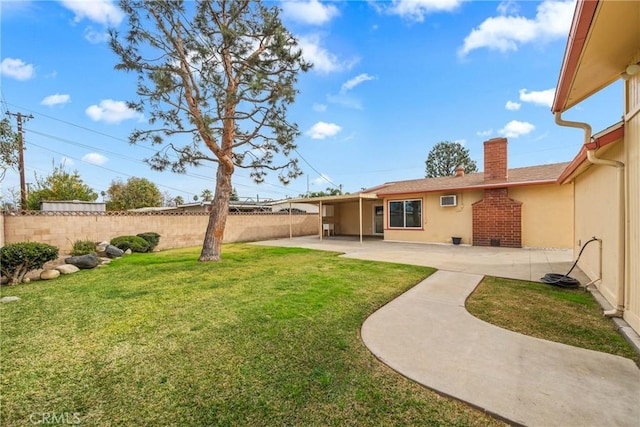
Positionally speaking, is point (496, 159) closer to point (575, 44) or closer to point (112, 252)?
point (575, 44)

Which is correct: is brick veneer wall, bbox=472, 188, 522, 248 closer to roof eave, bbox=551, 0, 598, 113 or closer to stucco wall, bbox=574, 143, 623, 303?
stucco wall, bbox=574, 143, 623, 303

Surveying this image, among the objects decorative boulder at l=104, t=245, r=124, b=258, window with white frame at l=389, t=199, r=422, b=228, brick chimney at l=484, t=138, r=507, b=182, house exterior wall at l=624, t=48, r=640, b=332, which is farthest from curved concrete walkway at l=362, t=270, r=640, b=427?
window with white frame at l=389, t=199, r=422, b=228

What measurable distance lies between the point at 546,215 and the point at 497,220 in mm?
1431

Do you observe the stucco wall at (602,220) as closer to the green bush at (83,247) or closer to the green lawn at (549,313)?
the green lawn at (549,313)

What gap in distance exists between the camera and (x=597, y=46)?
2.73 metres

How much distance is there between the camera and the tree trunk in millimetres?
7914

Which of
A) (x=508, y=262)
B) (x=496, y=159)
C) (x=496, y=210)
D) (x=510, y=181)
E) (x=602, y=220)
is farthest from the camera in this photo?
(x=496, y=159)

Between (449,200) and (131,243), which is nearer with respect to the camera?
(131,243)

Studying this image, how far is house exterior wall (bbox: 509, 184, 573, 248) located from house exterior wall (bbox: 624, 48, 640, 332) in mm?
7317

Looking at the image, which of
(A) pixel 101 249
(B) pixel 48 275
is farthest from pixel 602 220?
(A) pixel 101 249

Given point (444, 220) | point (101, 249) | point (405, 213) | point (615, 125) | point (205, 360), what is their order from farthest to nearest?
1. point (405, 213)
2. point (444, 220)
3. point (101, 249)
4. point (615, 125)
5. point (205, 360)

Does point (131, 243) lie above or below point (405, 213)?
below

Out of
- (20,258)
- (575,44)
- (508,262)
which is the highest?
(575,44)

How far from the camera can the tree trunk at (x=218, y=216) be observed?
7914mm
